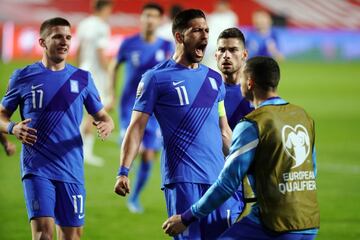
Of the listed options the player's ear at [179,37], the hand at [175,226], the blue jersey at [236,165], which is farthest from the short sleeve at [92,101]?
the blue jersey at [236,165]

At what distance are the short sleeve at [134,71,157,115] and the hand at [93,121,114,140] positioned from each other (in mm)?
740

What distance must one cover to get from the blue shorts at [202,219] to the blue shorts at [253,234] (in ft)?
3.25

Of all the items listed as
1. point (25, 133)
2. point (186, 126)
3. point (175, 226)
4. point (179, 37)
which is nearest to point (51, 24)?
point (25, 133)

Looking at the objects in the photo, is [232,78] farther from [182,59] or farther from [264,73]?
[264,73]

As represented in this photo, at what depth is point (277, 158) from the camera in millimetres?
5438

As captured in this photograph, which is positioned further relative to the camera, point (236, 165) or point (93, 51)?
point (93, 51)

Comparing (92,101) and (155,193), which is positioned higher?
(92,101)

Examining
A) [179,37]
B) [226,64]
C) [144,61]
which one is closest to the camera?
[179,37]

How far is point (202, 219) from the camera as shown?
6.59 m

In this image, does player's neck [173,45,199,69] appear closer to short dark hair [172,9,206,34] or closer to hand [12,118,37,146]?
short dark hair [172,9,206,34]

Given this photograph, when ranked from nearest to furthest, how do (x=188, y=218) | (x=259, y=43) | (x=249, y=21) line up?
(x=188, y=218), (x=259, y=43), (x=249, y=21)

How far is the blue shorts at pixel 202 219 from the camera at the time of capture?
259 inches

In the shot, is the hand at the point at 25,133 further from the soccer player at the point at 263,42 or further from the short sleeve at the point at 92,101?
the soccer player at the point at 263,42

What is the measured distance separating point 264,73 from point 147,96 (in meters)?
1.31
